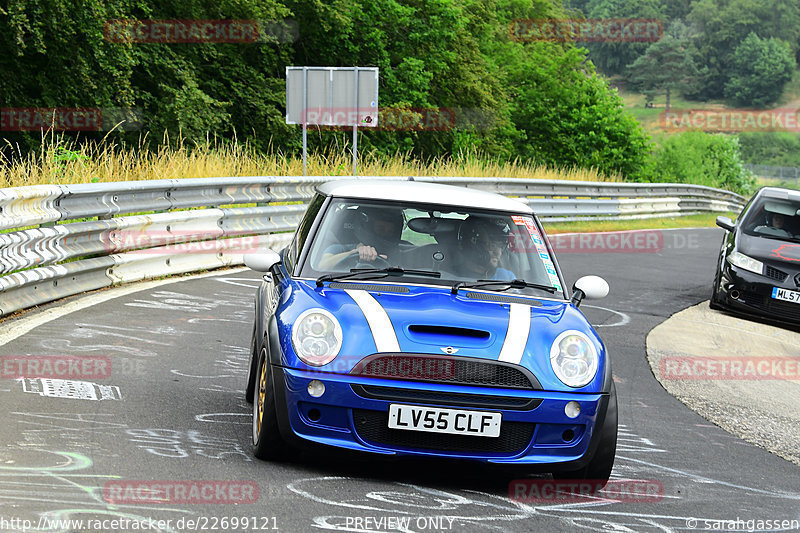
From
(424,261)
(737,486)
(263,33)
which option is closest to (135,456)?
A: (424,261)

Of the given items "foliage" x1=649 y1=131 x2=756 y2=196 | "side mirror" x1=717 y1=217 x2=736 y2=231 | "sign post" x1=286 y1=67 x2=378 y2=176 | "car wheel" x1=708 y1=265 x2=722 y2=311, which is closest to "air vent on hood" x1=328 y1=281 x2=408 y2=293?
"car wheel" x1=708 y1=265 x2=722 y2=311

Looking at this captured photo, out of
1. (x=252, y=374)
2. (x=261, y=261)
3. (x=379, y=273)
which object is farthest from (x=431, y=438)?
(x=261, y=261)

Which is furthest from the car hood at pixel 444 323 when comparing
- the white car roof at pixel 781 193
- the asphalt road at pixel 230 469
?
the white car roof at pixel 781 193

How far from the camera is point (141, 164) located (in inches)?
616

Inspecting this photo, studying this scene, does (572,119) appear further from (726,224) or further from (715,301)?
(715,301)

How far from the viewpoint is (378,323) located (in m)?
5.24

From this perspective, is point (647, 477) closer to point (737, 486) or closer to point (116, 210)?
point (737, 486)

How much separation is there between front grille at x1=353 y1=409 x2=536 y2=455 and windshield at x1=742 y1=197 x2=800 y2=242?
9609mm

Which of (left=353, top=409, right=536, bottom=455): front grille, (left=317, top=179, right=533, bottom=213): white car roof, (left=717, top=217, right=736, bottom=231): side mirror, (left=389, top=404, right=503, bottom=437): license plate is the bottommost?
(left=717, top=217, right=736, bottom=231): side mirror

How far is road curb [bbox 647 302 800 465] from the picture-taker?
757 centimetres

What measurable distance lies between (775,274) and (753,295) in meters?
0.35

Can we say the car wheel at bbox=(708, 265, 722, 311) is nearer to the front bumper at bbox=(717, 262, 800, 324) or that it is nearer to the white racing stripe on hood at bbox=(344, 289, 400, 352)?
the front bumper at bbox=(717, 262, 800, 324)

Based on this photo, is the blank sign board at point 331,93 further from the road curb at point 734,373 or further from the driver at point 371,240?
the driver at point 371,240

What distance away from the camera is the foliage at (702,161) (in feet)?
208
